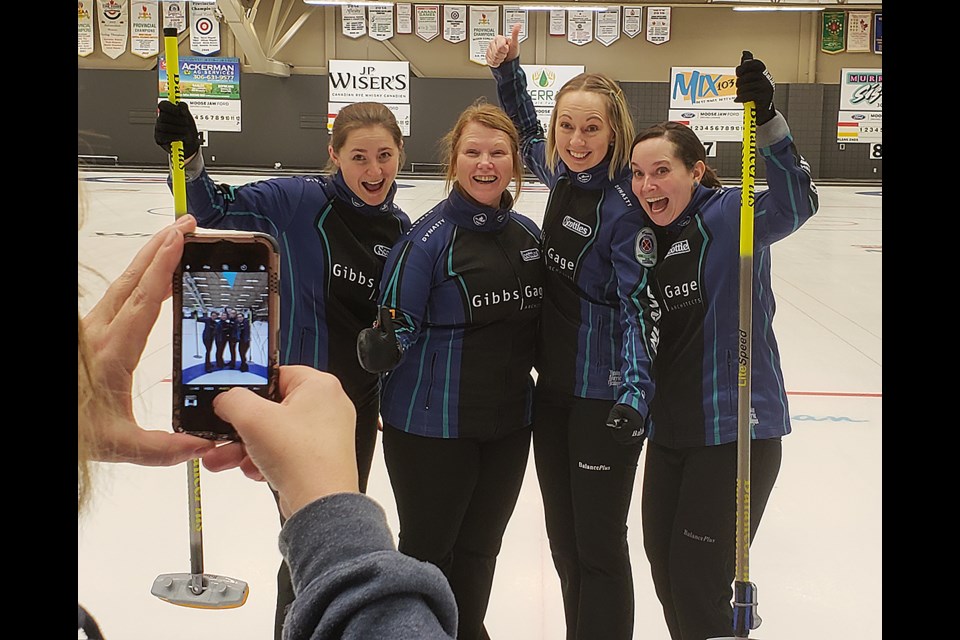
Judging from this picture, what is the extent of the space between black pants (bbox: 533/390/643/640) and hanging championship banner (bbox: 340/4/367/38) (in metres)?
7.39

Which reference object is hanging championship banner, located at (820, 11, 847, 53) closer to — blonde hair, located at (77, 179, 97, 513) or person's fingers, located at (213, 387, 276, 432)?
person's fingers, located at (213, 387, 276, 432)

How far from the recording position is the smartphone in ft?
2.81

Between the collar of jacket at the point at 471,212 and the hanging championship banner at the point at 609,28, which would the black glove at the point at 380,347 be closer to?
the collar of jacket at the point at 471,212

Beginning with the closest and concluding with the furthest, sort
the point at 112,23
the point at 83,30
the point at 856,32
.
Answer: the point at 83,30 → the point at 856,32 → the point at 112,23

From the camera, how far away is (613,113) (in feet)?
5.25

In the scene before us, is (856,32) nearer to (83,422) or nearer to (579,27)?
(579,27)

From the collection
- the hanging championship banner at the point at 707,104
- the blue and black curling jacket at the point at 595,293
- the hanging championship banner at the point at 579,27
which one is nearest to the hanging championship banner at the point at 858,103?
the hanging championship banner at the point at 707,104

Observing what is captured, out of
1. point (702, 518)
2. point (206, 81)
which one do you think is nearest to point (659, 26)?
point (206, 81)

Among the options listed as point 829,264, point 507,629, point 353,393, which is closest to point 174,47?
point 353,393

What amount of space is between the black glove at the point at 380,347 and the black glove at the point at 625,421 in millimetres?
391

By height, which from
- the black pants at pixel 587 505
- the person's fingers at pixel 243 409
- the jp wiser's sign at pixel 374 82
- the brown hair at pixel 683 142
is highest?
the jp wiser's sign at pixel 374 82

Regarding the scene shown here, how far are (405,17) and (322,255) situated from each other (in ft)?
31.1

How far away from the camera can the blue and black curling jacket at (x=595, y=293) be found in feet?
5.17

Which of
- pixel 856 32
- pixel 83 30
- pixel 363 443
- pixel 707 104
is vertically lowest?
pixel 363 443
